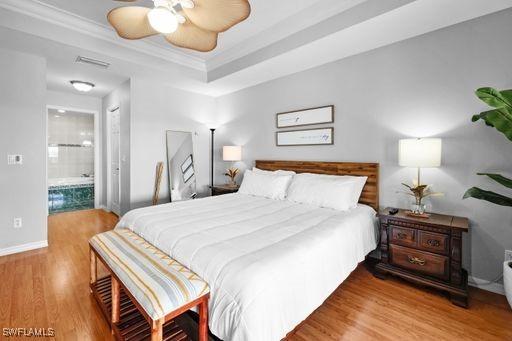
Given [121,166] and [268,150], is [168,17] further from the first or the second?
[121,166]

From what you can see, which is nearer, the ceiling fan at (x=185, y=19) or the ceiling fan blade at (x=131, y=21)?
the ceiling fan at (x=185, y=19)

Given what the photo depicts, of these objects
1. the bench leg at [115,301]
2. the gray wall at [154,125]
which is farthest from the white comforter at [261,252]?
the gray wall at [154,125]

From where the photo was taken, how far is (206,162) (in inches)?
192

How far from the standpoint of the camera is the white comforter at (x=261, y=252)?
3.93 feet

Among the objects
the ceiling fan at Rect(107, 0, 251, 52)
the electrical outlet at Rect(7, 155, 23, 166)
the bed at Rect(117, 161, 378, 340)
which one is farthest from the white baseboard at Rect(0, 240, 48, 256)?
the ceiling fan at Rect(107, 0, 251, 52)

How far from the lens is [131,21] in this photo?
1765 mm

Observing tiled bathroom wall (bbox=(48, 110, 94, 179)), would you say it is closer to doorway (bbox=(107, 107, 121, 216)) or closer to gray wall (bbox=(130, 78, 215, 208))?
doorway (bbox=(107, 107, 121, 216))

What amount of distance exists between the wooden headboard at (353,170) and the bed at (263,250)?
12 millimetres

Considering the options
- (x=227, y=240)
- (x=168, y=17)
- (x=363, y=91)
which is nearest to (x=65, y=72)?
(x=168, y=17)

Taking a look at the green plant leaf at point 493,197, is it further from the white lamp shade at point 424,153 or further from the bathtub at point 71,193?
the bathtub at point 71,193

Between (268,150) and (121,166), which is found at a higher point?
(268,150)

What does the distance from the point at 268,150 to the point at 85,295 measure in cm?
292

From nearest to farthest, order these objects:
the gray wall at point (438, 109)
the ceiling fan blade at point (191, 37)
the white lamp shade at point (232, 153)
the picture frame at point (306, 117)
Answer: the ceiling fan blade at point (191, 37), the gray wall at point (438, 109), the picture frame at point (306, 117), the white lamp shade at point (232, 153)

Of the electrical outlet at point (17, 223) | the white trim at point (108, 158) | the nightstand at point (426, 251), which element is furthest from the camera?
the white trim at point (108, 158)
